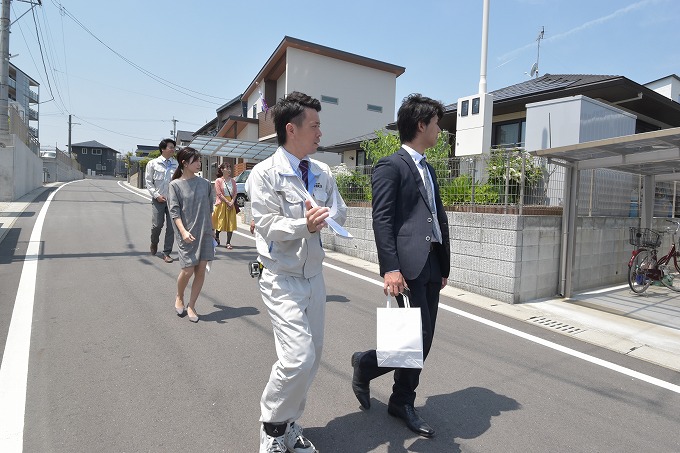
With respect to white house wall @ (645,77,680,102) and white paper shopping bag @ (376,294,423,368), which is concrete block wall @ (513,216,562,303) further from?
white house wall @ (645,77,680,102)

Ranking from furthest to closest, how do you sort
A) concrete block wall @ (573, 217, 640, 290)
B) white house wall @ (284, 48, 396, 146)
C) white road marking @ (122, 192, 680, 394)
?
white house wall @ (284, 48, 396, 146)
concrete block wall @ (573, 217, 640, 290)
white road marking @ (122, 192, 680, 394)

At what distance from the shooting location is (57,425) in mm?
2570

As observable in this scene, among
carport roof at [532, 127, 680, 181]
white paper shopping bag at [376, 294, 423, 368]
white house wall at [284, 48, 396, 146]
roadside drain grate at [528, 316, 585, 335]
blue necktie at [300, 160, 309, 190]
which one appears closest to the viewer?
white paper shopping bag at [376, 294, 423, 368]

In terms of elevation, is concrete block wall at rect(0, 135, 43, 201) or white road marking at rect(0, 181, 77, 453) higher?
concrete block wall at rect(0, 135, 43, 201)

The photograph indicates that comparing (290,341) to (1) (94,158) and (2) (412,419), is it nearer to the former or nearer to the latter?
(2) (412,419)

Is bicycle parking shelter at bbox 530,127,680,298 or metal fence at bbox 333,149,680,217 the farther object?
metal fence at bbox 333,149,680,217

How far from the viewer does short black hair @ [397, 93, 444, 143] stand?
270 centimetres

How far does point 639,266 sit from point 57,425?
835cm

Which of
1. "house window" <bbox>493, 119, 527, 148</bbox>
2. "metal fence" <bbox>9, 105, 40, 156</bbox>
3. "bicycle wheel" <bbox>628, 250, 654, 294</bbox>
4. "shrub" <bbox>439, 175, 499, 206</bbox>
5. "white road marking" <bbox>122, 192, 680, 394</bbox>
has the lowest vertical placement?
"white road marking" <bbox>122, 192, 680, 394</bbox>

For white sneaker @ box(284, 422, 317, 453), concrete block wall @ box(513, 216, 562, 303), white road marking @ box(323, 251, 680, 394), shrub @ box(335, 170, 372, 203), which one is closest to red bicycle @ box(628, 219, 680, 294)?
concrete block wall @ box(513, 216, 562, 303)

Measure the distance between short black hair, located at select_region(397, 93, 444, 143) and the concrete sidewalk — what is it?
3.52 m

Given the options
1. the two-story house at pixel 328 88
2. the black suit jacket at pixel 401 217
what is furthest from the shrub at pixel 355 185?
the two-story house at pixel 328 88

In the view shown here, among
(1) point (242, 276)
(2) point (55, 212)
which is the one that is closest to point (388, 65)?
(2) point (55, 212)

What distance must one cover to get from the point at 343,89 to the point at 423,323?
21.4 meters
